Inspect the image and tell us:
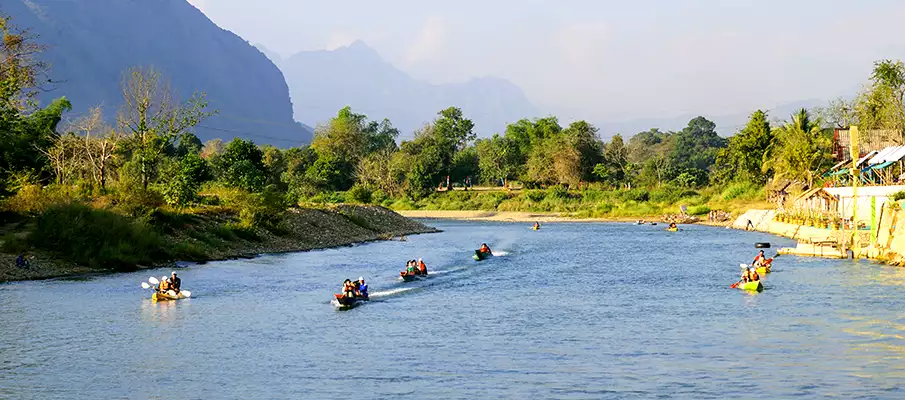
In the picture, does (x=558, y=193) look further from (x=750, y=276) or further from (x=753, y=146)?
(x=750, y=276)

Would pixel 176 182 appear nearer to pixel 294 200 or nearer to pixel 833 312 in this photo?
pixel 294 200

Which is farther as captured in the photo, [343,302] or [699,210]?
[699,210]

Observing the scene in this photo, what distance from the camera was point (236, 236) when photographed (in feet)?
237

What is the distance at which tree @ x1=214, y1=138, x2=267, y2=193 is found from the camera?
86.9m

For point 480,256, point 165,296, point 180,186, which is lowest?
point 165,296

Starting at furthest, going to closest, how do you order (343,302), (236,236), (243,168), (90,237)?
(243,168) < (236,236) < (90,237) < (343,302)

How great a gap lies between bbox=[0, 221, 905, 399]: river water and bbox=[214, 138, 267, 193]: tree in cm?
2692

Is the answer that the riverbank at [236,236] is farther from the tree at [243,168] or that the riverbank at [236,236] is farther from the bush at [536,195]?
the bush at [536,195]

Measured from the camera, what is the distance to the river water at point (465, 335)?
26.9 m

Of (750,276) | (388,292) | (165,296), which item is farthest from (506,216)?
(165,296)

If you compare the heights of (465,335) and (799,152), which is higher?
(799,152)

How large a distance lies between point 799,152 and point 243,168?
219 ft

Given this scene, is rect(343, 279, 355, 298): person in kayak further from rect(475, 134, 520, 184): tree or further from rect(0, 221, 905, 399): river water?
rect(475, 134, 520, 184): tree

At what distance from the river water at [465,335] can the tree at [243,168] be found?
26.9 meters
